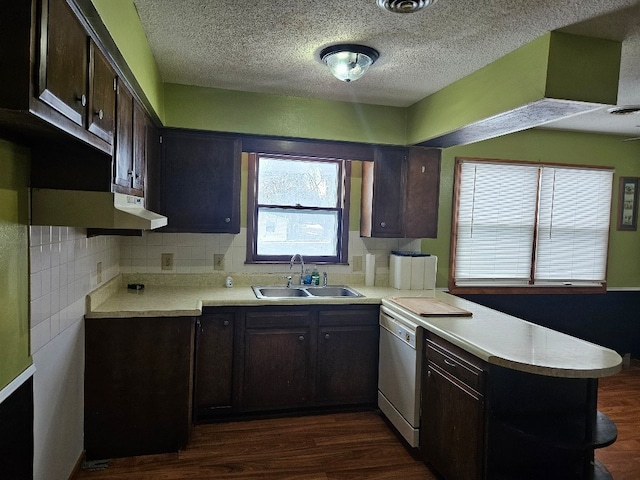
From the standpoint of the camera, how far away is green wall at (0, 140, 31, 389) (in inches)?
61.2

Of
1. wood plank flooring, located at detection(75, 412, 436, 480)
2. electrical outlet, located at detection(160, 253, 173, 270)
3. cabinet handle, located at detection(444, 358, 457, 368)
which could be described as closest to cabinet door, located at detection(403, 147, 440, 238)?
cabinet handle, located at detection(444, 358, 457, 368)

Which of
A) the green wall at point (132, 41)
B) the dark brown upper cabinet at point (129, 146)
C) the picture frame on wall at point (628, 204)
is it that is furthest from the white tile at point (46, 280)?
the picture frame on wall at point (628, 204)

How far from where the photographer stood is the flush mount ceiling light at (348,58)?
231 cm

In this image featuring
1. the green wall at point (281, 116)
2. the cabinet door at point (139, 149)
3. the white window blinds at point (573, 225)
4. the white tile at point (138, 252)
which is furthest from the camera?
the white window blinds at point (573, 225)

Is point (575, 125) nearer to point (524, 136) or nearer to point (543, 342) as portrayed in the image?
→ point (524, 136)

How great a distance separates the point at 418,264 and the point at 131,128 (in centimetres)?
235

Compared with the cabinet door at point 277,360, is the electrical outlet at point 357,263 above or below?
above

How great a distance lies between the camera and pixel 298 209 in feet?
12.1

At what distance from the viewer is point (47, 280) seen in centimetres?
196

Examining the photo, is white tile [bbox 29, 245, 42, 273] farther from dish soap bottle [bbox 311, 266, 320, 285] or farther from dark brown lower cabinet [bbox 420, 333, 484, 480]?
dish soap bottle [bbox 311, 266, 320, 285]

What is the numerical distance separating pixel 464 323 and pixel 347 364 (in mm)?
1056

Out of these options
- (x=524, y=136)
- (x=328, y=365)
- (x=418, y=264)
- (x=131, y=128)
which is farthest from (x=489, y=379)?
(x=524, y=136)

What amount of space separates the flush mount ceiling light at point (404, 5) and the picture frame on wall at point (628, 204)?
3667mm

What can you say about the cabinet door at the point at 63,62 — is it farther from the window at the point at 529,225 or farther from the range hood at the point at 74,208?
the window at the point at 529,225
